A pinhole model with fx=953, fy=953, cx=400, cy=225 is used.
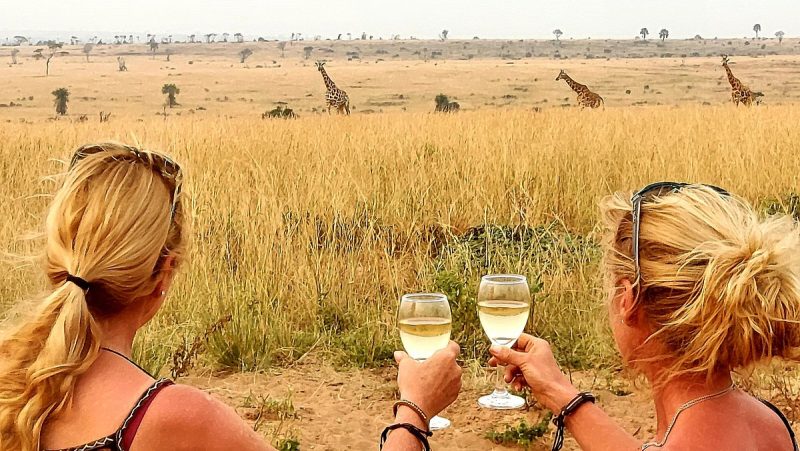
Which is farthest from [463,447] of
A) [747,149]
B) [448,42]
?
[448,42]

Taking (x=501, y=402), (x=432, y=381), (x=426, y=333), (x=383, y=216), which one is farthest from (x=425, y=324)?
(x=383, y=216)

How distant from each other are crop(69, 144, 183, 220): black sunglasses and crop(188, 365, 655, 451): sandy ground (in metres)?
1.77

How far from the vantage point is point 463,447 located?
3.49 metres

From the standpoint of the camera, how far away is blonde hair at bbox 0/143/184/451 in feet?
5.20

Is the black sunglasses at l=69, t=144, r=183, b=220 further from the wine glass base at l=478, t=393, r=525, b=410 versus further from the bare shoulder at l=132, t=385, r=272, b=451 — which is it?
the wine glass base at l=478, t=393, r=525, b=410

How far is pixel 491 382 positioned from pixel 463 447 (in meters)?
0.57

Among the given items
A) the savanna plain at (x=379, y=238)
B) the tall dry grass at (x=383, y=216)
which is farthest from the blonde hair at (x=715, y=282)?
the tall dry grass at (x=383, y=216)

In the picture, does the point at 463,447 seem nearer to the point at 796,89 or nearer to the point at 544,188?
the point at 544,188

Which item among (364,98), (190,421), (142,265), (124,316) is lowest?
(364,98)

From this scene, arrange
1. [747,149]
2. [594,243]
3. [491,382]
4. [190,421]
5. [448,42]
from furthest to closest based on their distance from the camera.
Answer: [448,42], [747,149], [594,243], [491,382], [190,421]

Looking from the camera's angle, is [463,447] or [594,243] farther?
[594,243]

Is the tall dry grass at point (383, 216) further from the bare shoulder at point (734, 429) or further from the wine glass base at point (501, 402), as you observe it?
the bare shoulder at point (734, 429)

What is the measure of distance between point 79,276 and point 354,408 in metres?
2.37

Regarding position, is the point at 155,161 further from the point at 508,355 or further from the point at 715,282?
the point at 715,282
